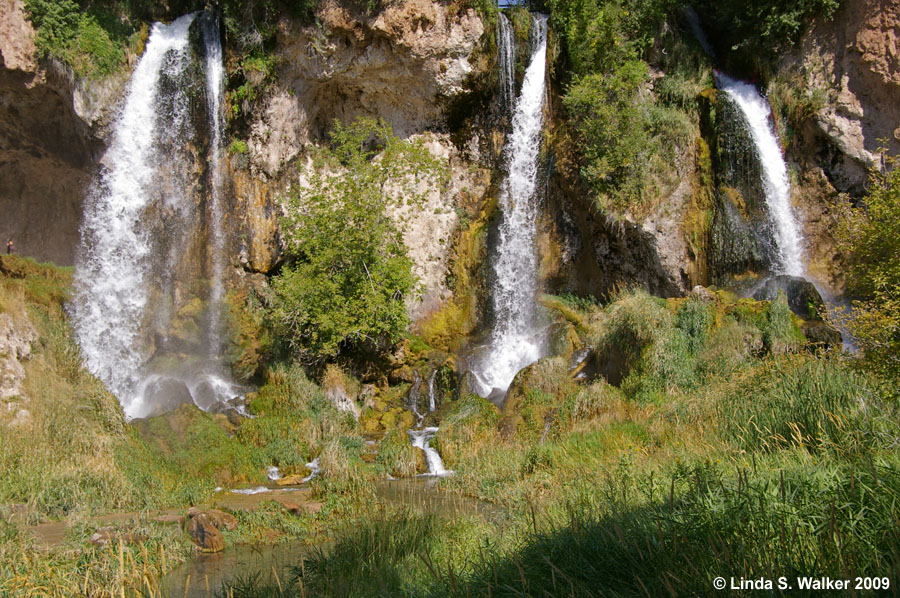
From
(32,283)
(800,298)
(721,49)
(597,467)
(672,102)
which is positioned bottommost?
(597,467)

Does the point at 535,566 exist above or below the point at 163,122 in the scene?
below

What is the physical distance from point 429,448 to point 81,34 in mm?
14803

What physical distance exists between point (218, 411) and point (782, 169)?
48.1 ft

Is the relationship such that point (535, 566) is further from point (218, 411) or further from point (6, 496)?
point (218, 411)

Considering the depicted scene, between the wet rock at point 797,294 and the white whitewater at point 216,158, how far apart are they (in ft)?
46.8

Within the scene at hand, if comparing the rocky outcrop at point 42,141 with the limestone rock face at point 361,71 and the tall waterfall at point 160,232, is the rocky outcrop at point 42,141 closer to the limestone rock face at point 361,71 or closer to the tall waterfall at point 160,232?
the tall waterfall at point 160,232

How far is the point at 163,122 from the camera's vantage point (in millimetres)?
19188

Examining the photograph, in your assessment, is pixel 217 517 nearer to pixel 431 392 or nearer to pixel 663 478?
pixel 663 478

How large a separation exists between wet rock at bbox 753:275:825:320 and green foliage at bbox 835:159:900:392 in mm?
4544

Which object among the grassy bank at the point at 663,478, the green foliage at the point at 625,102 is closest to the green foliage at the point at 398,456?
the grassy bank at the point at 663,478

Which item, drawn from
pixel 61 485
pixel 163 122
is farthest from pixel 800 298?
pixel 163 122

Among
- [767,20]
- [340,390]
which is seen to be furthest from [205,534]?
[767,20]

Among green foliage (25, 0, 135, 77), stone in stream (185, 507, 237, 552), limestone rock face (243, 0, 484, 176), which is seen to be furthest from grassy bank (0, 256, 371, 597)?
limestone rock face (243, 0, 484, 176)

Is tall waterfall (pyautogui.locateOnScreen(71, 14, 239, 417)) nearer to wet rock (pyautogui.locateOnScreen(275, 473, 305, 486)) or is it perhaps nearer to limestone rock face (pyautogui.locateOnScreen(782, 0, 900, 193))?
wet rock (pyautogui.locateOnScreen(275, 473, 305, 486))
